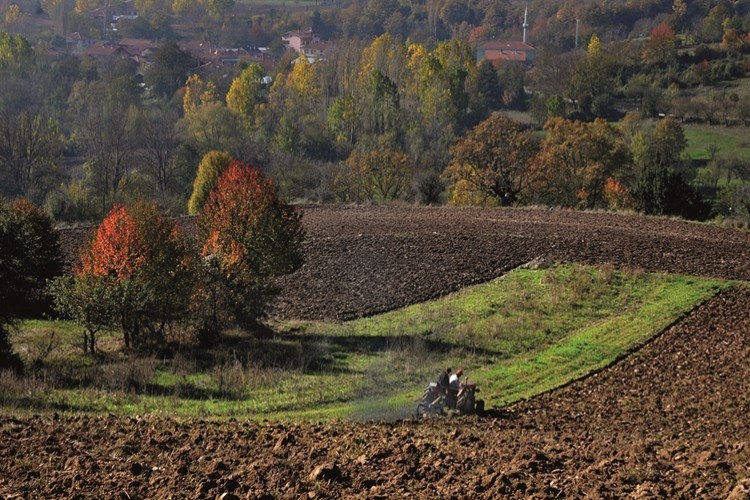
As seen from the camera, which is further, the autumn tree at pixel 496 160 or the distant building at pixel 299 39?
the distant building at pixel 299 39

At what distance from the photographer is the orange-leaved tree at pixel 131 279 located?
25266 mm

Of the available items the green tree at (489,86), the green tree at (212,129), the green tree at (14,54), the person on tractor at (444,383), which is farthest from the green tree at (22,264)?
the green tree at (14,54)

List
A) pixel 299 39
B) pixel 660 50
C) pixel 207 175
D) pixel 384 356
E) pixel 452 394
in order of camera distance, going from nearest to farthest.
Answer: pixel 452 394 → pixel 384 356 → pixel 207 175 → pixel 660 50 → pixel 299 39

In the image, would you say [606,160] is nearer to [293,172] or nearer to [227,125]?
[293,172]

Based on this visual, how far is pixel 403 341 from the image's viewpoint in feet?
85.5

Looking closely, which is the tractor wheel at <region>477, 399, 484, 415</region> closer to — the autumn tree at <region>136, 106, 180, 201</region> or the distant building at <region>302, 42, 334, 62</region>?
the autumn tree at <region>136, 106, 180, 201</region>

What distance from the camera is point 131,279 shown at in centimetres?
2558

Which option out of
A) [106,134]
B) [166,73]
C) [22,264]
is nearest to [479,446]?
[22,264]

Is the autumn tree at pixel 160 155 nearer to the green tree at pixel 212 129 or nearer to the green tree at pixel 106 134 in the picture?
the green tree at pixel 106 134

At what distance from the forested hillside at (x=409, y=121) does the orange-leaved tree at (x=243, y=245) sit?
24640 mm

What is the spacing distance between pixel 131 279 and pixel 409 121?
68158 millimetres

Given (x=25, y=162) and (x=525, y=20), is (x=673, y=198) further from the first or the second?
(x=525, y=20)

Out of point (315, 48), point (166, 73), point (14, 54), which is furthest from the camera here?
point (315, 48)

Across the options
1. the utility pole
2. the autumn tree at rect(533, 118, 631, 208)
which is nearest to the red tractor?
the autumn tree at rect(533, 118, 631, 208)
